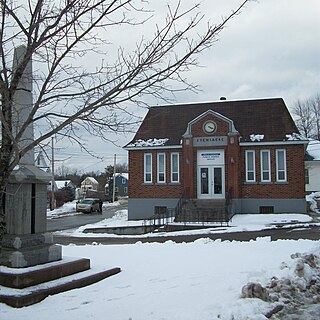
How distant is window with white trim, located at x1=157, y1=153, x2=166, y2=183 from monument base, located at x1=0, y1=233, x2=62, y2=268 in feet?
65.2

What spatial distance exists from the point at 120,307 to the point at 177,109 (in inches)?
1004

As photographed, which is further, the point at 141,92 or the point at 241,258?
the point at 241,258

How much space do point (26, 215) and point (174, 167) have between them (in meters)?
20.3

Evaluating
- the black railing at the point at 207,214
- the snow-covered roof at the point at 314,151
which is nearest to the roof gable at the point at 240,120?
the black railing at the point at 207,214

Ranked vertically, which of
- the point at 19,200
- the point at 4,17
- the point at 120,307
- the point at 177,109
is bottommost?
the point at 120,307

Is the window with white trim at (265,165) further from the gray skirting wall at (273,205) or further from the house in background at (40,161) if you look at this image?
the house in background at (40,161)

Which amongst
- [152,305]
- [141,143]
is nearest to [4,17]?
[152,305]

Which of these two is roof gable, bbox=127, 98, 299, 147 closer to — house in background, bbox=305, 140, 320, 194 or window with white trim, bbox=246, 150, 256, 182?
window with white trim, bbox=246, 150, 256, 182

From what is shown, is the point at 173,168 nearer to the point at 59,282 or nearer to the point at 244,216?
the point at 244,216

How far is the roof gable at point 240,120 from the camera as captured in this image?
26812 millimetres

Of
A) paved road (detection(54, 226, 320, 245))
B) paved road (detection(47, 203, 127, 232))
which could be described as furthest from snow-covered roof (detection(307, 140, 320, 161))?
paved road (detection(54, 226, 320, 245))

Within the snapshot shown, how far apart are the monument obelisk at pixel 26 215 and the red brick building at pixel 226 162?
18892mm

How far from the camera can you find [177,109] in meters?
30.8

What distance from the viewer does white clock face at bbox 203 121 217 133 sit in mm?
26594
